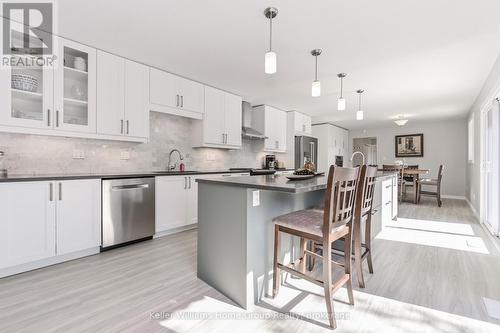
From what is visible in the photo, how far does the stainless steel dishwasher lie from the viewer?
8.96ft

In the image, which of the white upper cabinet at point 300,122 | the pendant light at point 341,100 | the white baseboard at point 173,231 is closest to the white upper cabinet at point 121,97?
the white baseboard at point 173,231

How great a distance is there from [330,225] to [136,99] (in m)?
2.96

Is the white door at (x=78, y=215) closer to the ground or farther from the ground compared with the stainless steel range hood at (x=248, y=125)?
closer to the ground

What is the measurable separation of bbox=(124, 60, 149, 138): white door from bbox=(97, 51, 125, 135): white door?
0.06 meters

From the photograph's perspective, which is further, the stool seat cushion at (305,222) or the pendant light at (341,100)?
the pendant light at (341,100)

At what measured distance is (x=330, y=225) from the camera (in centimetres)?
152

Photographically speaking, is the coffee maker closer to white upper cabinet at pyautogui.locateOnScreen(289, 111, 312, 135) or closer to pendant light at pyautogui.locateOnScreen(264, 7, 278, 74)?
white upper cabinet at pyautogui.locateOnScreen(289, 111, 312, 135)

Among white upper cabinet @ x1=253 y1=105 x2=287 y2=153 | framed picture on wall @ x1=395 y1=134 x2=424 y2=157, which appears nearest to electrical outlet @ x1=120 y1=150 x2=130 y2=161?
white upper cabinet @ x1=253 y1=105 x2=287 y2=153

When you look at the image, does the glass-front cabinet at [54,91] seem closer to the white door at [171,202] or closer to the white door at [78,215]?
the white door at [78,215]

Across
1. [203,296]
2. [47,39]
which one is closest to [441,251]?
[203,296]

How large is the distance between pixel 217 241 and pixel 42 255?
69.3 inches

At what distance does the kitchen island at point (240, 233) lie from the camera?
171 cm

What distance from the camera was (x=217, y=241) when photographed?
1931mm

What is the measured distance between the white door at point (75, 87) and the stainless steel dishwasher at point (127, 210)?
30.3 inches
